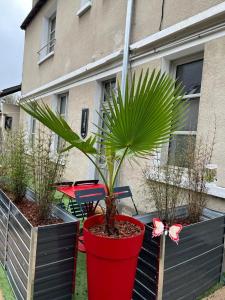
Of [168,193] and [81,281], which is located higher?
[168,193]

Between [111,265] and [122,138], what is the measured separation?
1.09 metres

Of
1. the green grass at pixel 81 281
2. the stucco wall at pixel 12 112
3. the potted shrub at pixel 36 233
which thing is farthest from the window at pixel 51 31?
the green grass at pixel 81 281

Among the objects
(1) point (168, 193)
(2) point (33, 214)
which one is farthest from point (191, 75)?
(2) point (33, 214)

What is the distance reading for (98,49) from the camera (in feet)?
21.5

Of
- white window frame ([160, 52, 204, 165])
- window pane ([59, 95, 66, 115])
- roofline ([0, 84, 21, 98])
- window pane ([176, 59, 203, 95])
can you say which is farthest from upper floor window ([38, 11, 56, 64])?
window pane ([176, 59, 203, 95])

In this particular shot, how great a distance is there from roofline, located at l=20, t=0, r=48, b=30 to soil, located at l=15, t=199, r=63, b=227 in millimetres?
9287

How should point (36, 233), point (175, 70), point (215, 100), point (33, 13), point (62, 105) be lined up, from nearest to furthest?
point (36, 233), point (215, 100), point (175, 70), point (62, 105), point (33, 13)

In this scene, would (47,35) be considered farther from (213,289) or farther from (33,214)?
(213,289)

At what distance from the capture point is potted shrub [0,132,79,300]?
233cm

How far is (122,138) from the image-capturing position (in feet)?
7.11

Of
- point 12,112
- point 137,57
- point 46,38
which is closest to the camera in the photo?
point 137,57

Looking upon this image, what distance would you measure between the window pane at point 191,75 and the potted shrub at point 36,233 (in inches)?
97.7

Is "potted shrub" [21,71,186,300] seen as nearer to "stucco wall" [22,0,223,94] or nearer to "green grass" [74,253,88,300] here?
"green grass" [74,253,88,300]

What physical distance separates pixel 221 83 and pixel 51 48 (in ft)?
27.4
